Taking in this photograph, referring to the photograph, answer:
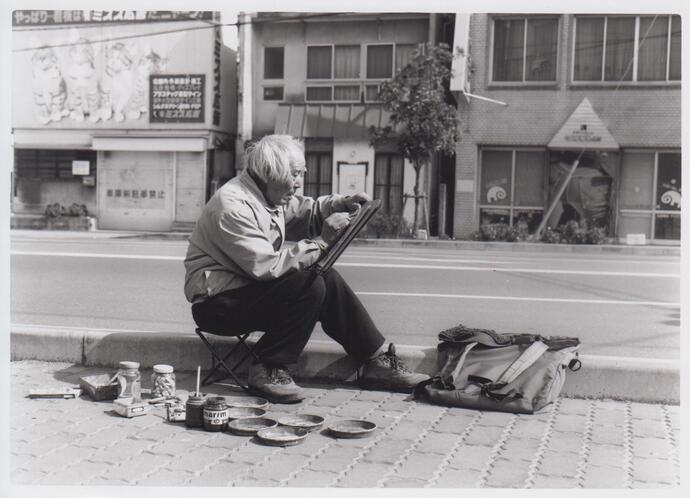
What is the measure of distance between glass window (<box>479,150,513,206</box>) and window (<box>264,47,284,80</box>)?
7385 mm

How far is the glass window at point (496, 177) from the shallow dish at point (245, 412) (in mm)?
19066

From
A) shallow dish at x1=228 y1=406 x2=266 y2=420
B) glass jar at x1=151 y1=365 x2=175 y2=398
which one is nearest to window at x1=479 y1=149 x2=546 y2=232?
glass jar at x1=151 y1=365 x2=175 y2=398

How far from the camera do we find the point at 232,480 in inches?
122

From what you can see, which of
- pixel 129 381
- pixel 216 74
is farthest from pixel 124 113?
pixel 129 381

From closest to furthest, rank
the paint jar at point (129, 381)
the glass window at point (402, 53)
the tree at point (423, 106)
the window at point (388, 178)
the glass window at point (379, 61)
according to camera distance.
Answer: the paint jar at point (129, 381)
the tree at point (423, 106)
the window at point (388, 178)
the glass window at point (402, 53)
the glass window at point (379, 61)

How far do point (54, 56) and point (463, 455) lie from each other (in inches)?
1011

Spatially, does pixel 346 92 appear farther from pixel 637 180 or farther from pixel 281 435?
pixel 281 435

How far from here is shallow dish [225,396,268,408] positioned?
4.07 metres

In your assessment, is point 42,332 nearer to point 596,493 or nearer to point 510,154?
point 596,493

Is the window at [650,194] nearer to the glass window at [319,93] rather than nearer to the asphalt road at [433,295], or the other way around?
the asphalt road at [433,295]

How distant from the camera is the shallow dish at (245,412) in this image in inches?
154

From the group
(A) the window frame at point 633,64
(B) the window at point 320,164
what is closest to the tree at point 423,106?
(A) the window frame at point 633,64

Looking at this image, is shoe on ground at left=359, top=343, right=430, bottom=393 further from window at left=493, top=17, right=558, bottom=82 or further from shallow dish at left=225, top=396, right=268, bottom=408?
window at left=493, top=17, right=558, bottom=82

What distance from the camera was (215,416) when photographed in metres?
3.71
